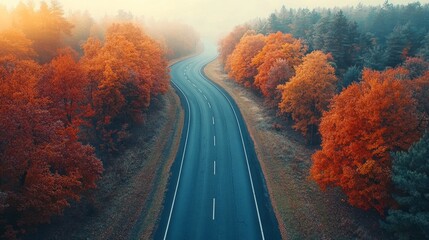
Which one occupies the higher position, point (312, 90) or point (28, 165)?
point (28, 165)

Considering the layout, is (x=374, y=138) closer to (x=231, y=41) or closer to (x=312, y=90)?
(x=312, y=90)

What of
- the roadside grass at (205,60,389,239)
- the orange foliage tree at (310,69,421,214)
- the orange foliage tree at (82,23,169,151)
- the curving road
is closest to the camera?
the orange foliage tree at (310,69,421,214)

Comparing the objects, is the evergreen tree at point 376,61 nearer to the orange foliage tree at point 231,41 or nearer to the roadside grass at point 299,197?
the roadside grass at point 299,197

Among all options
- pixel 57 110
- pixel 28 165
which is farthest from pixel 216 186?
pixel 57 110

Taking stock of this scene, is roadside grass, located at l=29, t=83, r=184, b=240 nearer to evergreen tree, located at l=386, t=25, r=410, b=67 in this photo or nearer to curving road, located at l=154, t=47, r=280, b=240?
curving road, located at l=154, t=47, r=280, b=240

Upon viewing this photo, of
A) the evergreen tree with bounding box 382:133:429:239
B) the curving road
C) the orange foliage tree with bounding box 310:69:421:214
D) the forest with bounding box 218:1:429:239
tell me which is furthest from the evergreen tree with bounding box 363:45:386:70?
the evergreen tree with bounding box 382:133:429:239

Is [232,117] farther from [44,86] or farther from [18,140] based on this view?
[18,140]
